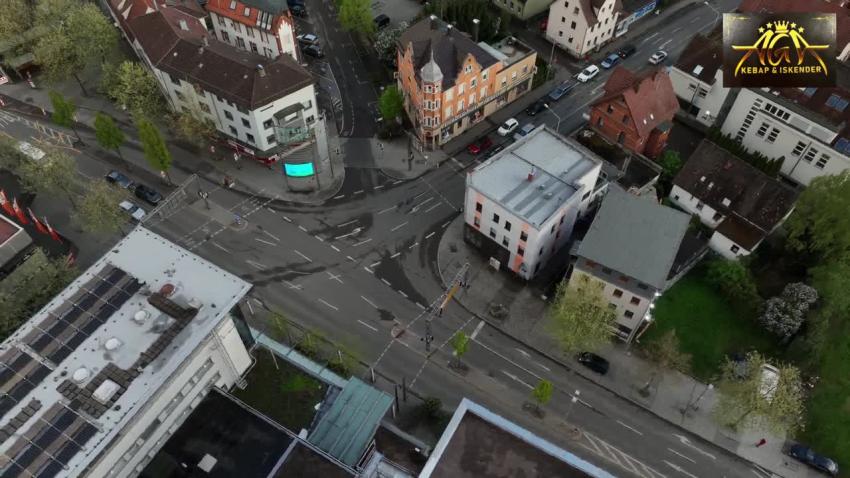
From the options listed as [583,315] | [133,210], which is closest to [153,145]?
[133,210]

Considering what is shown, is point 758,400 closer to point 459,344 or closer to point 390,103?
point 459,344

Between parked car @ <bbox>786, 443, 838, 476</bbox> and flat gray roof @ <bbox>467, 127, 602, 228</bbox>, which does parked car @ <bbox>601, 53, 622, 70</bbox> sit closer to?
flat gray roof @ <bbox>467, 127, 602, 228</bbox>

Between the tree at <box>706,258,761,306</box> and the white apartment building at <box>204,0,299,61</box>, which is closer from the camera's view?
the tree at <box>706,258,761,306</box>

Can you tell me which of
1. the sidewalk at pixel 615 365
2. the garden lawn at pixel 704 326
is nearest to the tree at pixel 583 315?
the sidewalk at pixel 615 365

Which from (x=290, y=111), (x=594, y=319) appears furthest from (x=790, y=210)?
(x=290, y=111)

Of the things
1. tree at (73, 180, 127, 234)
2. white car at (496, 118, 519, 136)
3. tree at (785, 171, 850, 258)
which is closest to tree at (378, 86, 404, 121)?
white car at (496, 118, 519, 136)

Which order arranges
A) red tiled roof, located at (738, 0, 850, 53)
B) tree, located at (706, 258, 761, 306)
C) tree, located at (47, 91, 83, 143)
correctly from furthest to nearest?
red tiled roof, located at (738, 0, 850, 53)
tree, located at (47, 91, 83, 143)
tree, located at (706, 258, 761, 306)
